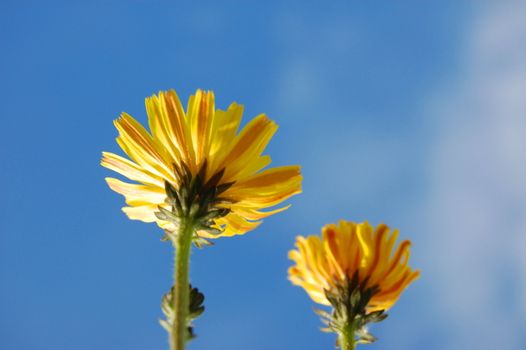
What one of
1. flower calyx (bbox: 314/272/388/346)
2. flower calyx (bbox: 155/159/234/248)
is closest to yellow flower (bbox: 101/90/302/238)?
flower calyx (bbox: 155/159/234/248)

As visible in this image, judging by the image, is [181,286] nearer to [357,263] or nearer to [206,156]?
[206,156]

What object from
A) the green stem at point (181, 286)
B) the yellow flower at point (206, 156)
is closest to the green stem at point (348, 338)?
the yellow flower at point (206, 156)

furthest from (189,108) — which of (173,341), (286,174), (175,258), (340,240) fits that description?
(173,341)

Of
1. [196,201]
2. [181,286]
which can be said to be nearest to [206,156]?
[196,201]

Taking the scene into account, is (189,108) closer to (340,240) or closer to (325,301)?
(340,240)

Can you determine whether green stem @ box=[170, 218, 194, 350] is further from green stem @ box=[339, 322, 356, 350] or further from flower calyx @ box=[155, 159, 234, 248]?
green stem @ box=[339, 322, 356, 350]
